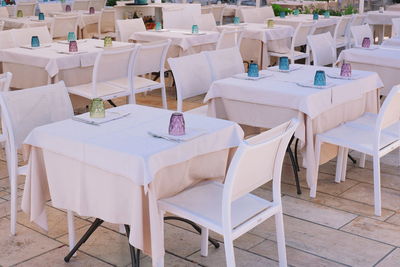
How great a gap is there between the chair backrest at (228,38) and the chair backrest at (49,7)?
425cm

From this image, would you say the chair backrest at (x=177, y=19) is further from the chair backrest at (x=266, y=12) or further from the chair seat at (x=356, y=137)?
the chair seat at (x=356, y=137)

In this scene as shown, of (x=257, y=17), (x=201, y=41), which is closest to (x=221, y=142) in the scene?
(x=201, y=41)

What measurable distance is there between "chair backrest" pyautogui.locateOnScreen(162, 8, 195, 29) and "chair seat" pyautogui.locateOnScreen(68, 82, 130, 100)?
251 cm

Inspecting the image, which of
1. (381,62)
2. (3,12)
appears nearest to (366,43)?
(381,62)

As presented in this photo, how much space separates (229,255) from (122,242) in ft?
3.28

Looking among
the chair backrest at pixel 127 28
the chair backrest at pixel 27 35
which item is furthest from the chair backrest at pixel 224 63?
the chair backrest at pixel 127 28

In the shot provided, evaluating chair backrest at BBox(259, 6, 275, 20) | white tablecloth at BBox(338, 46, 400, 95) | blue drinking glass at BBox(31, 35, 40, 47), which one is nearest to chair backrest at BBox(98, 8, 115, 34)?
chair backrest at BBox(259, 6, 275, 20)

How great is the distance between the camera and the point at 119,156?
2.71 m

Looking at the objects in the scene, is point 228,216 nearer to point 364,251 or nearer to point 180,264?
point 180,264

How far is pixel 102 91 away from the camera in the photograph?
17.4 feet

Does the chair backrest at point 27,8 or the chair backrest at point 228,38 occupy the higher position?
the chair backrest at point 27,8

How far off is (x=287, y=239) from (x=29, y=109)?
1.54 m

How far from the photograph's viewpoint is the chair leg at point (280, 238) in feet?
9.86

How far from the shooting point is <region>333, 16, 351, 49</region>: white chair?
802 centimetres
